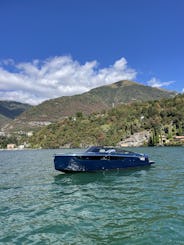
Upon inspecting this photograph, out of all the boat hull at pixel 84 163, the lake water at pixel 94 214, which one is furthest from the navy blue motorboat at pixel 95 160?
the lake water at pixel 94 214

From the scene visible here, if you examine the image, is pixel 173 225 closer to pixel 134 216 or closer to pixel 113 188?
pixel 134 216

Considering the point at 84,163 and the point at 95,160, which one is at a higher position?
the point at 95,160

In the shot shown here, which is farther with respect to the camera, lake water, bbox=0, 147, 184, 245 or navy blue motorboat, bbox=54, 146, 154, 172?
navy blue motorboat, bbox=54, 146, 154, 172

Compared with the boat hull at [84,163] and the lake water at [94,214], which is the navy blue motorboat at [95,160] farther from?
the lake water at [94,214]

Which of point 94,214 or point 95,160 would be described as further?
point 95,160

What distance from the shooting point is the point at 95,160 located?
38250mm

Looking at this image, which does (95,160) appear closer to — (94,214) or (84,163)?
(84,163)

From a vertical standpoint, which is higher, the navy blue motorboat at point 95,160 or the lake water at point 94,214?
the navy blue motorboat at point 95,160

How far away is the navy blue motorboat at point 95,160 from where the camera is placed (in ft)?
123

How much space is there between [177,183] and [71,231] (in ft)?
53.1

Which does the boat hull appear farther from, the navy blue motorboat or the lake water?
the lake water

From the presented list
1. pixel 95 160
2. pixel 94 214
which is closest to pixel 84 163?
pixel 95 160

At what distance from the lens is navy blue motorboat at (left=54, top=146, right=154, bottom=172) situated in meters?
37.3

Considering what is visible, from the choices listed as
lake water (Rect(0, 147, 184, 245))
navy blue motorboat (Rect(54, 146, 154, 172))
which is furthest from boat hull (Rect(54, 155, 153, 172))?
lake water (Rect(0, 147, 184, 245))
